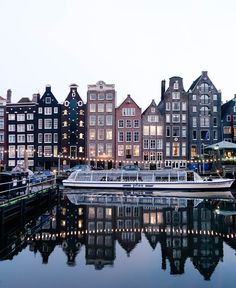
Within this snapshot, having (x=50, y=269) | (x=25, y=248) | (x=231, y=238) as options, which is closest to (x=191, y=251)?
(x=231, y=238)

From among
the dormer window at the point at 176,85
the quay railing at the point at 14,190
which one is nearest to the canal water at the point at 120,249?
the quay railing at the point at 14,190

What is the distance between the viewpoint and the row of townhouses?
70.3m

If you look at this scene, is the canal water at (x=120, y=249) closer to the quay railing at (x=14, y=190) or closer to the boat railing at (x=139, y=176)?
the quay railing at (x=14, y=190)

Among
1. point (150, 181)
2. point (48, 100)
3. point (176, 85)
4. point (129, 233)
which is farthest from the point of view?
point (48, 100)

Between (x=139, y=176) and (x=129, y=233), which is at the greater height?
(x=139, y=176)

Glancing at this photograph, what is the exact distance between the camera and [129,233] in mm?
18047

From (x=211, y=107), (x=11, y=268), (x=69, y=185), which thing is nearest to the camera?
(x=11, y=268)

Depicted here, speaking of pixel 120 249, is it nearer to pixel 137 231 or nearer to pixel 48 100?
pixel 137 231

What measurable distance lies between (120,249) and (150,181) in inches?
1034

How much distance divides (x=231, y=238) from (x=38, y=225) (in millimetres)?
10548

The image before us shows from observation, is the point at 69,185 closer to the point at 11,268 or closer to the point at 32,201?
the point at 32,201

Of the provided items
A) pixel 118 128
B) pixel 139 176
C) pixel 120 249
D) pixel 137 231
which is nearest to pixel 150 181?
pixel 139 176

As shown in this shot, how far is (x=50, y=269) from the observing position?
1254 cm

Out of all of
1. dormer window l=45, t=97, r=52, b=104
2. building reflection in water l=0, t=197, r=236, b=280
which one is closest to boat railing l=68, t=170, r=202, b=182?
building reflection in water l=0, t=197, r=236, b=280
